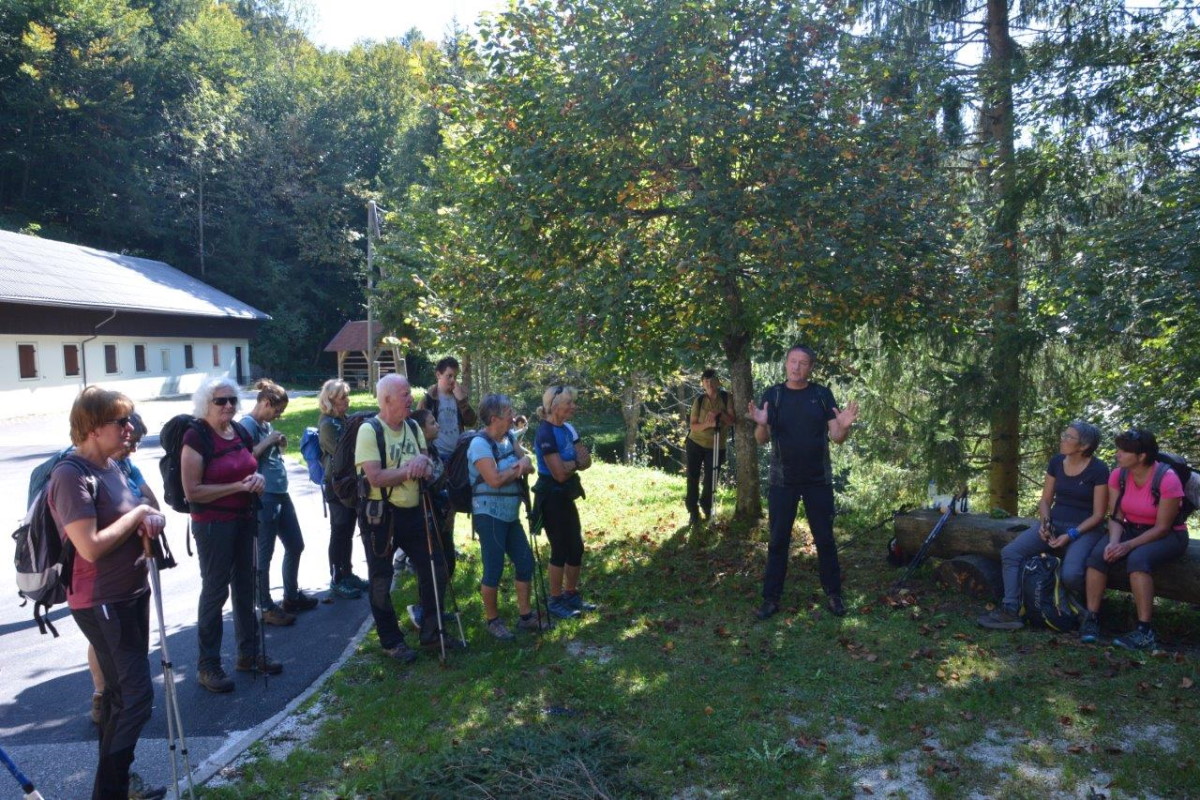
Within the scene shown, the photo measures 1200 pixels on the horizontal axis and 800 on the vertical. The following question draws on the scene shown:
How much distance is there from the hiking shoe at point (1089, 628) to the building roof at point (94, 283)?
89.6 ft

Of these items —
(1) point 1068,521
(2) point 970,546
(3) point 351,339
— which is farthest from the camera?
(3) point 351,339

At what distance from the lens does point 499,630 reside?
6367mm

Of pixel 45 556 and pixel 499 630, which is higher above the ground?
pixel 45 556

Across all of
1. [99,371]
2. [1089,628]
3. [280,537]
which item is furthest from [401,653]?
[99,371]

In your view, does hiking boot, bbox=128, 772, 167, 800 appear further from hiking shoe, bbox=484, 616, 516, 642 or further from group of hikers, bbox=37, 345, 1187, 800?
hiking shoe, bbox=484, 616, 516, 642

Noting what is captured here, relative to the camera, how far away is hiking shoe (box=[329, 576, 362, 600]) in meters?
7.88

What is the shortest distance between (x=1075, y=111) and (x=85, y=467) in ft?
30.3

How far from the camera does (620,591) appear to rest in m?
7.83

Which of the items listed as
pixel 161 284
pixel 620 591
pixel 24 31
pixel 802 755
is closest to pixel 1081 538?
pixel 802 755

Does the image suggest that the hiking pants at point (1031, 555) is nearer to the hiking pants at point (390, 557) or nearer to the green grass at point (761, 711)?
the green grass at point (761, 711)

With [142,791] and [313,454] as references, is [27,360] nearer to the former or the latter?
[313,454]

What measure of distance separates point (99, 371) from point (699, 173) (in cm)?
2973

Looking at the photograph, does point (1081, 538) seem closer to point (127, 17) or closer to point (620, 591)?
point (620, 591)

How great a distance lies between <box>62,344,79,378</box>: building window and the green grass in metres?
27.9
